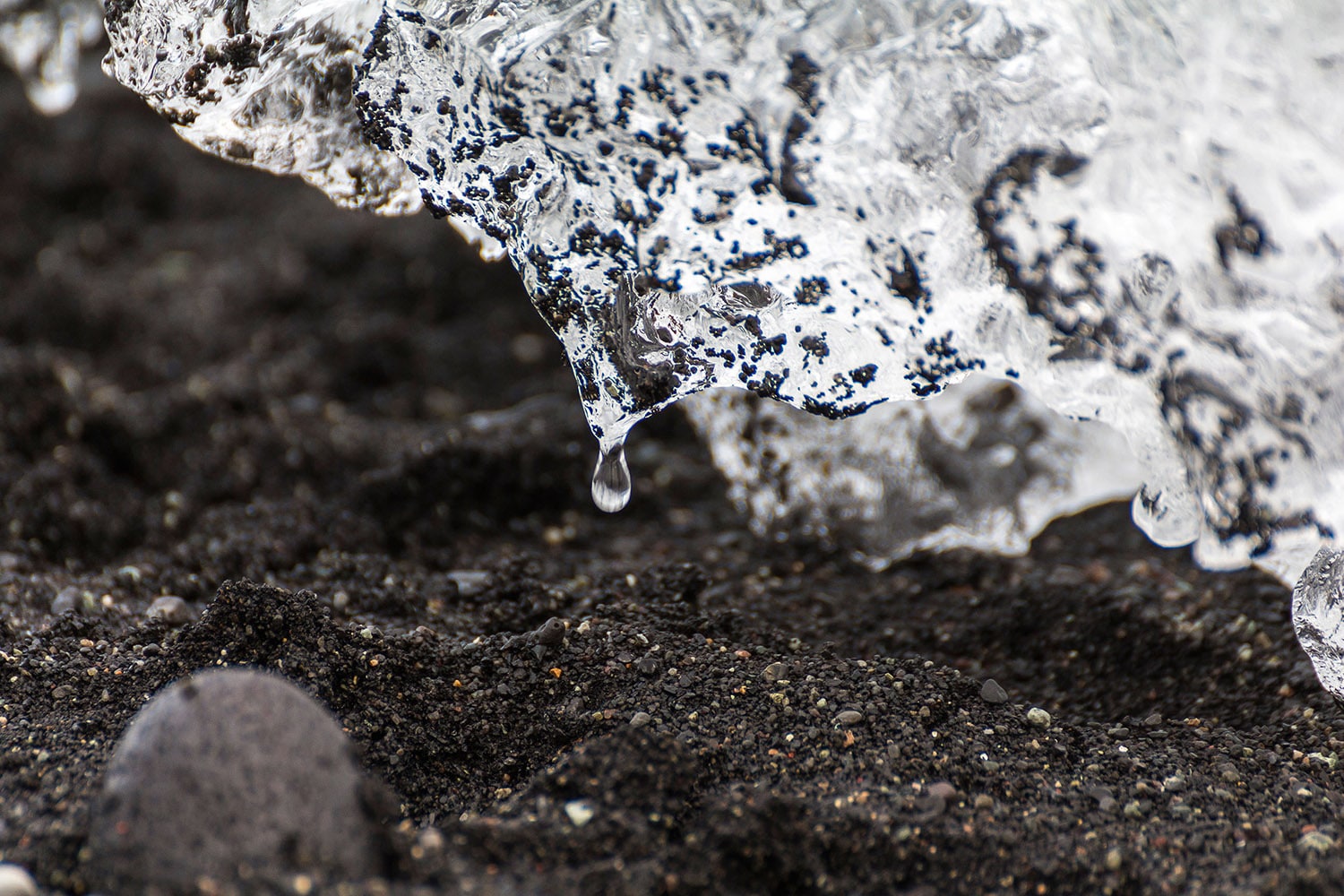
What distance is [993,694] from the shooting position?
1.82 m

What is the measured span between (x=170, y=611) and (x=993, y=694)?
1.47 metres

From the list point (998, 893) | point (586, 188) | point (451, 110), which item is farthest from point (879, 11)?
point (998, 893)

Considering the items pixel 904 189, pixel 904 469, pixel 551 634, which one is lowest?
pixel 904 469

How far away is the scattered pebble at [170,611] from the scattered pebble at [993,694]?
4.60ft

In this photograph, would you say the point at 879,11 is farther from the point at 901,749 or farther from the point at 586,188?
the point at 901,749

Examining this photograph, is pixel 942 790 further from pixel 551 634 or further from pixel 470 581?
pixel 470 581

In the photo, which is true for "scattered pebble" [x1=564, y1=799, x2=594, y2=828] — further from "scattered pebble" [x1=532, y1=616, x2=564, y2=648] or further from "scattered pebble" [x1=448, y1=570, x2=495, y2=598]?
"scattered pebble" [x1=448, y1=570, x2=495, y2=598]

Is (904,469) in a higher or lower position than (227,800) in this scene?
lower

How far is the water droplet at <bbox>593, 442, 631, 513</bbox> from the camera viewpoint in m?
1.94

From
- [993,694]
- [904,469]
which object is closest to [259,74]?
[904,469]

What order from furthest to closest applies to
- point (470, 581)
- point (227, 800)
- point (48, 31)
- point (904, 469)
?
point (48, 31) < point (904, 469) < point (470, 581) < point (227, 800)

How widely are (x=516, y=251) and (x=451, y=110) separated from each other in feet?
0.78

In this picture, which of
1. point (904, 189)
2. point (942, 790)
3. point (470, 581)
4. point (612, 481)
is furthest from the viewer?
point (470, 581)

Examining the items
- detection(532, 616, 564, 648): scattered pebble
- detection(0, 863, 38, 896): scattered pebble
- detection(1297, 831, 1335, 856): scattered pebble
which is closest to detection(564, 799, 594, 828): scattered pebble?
detection(532, 616, 564, 648): scattered pebble
